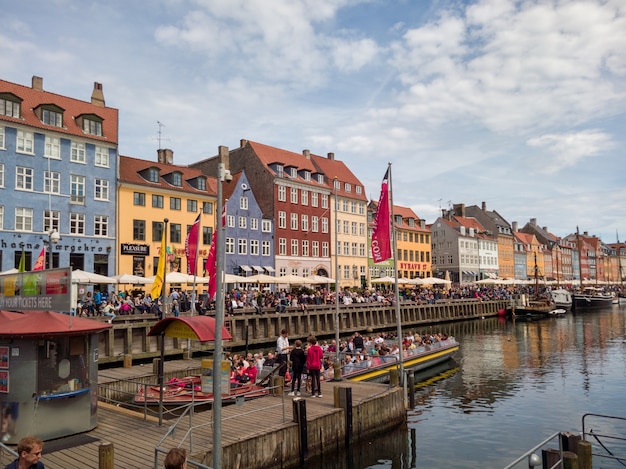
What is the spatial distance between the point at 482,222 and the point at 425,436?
101408 mm

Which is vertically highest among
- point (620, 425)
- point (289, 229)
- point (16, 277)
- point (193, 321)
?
point (289, 229)

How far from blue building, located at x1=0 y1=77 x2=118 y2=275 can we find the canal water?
29.6m

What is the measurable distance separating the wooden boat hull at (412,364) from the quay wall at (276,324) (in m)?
9.16

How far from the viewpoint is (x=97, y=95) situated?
49.9 metres

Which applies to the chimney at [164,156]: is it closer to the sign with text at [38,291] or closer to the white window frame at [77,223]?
the white window frame at [77,223]

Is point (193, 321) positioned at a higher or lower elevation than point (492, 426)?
higher

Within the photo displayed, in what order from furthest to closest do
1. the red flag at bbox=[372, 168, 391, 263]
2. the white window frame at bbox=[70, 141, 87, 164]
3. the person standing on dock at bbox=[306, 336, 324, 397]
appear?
the white window frame at bbox=[70, 141, 87, 164] < the red flag at bbox=[372, 168, 391, 263] < the person standing on dock at bbox=[306, 336, 324, 397]

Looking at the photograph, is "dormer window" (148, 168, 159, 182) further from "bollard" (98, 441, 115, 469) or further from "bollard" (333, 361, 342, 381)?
"bollard" (98, 441, 115, 469)

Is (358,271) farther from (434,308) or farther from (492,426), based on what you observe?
(492,426)

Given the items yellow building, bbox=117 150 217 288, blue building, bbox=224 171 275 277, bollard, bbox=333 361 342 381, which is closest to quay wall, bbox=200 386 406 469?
bollard, bbox=333 361 342 381

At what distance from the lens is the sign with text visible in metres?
12.0

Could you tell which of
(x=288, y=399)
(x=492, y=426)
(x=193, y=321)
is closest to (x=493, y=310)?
(x=492, y=426)

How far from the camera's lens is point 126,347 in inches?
1225

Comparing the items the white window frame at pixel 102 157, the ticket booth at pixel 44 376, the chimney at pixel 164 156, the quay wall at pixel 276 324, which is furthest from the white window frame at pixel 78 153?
the ticket booth at pixel 44 376
